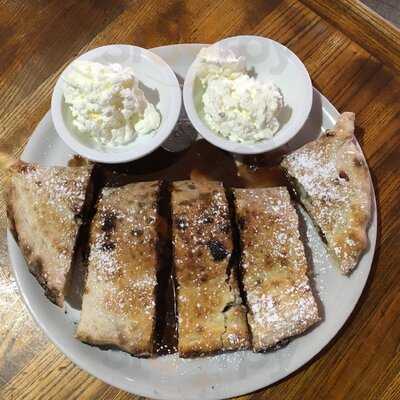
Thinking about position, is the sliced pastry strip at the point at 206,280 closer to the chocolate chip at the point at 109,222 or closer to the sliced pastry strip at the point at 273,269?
the sliced pastry strip at the point at 273,269

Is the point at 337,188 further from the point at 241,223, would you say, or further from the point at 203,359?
the point at 203,359

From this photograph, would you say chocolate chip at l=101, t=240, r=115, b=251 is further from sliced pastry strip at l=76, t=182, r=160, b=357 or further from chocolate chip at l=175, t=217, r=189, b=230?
chocolate chip at l=175, t=217, r=189, b=230

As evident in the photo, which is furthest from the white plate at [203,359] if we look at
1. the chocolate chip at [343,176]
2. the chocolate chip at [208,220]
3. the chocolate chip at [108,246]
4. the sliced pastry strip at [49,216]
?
the chocolate chip at [208,220]

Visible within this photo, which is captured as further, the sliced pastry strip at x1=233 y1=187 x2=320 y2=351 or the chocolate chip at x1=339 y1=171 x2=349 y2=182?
the chocolate chip at x1=339 y1=171 x2=349 y2=182

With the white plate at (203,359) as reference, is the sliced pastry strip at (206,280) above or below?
above

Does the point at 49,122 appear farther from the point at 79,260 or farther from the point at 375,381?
the point at 375,381

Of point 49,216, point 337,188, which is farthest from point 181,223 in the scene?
point 337,188

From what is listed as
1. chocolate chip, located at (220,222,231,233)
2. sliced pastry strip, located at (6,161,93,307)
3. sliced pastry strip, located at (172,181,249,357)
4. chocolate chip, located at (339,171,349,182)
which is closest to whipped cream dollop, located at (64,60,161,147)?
sliced pastry strip, located at (6,161,93,307)
